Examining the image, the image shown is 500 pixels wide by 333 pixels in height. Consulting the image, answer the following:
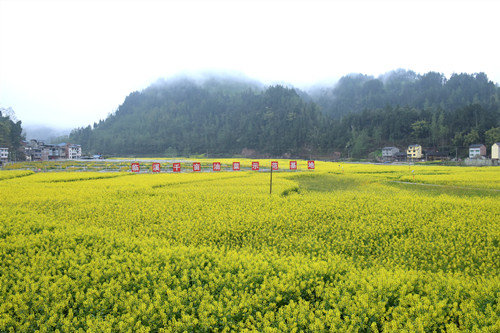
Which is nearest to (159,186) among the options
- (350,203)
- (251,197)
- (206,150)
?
(251,197)

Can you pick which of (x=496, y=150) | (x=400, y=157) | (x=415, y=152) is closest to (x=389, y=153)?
(x=400, y=157)

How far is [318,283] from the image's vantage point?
5.29 metres

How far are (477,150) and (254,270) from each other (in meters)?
76.7

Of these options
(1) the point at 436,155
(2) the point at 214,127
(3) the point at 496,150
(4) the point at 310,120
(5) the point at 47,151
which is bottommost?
(1) the point at 436,155

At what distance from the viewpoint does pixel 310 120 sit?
11425 centimetres

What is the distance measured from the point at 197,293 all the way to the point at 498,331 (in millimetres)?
4176

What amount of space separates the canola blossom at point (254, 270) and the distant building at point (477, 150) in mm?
65810

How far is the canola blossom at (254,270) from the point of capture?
423cm

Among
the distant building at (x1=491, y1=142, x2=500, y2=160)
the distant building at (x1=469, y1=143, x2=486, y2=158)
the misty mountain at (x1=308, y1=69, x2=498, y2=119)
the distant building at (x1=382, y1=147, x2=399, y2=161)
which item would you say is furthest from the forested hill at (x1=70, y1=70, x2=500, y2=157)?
the distant building at (x1=382, y1=147, x2=399, y2=161)

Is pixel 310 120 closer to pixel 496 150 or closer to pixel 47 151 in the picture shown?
pixel 496 150

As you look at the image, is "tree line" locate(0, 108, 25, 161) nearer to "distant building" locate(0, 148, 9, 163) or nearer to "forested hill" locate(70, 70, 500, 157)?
"distant building" locate(0, 148, 9, 163)

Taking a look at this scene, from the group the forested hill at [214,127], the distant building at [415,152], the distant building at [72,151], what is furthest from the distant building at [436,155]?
the distant building at [72,151]

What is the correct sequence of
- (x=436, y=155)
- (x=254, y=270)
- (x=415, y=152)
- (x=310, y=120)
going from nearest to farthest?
1. (x=254, y=270)
2. (x=436, y=155)
3. (x=415, y=152)
4. (x=310, y=120)

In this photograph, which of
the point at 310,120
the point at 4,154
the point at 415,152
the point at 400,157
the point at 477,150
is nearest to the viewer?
the point at 477,150
